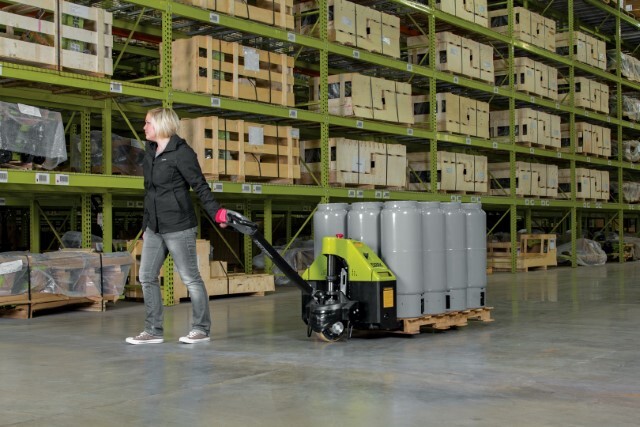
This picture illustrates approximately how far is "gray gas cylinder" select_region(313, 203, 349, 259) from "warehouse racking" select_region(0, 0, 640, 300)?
278cm

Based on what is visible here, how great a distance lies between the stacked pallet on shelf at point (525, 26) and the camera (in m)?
16.2

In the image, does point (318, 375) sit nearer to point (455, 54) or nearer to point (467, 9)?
point (455, 54)

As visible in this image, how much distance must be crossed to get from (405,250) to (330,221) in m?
0.75

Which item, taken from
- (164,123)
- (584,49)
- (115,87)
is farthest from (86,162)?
(584,49)

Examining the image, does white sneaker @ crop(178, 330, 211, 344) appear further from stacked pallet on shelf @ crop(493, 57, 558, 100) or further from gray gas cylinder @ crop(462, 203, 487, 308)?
stacked pallet on shelf @ crop(493, 57, 558, 100)

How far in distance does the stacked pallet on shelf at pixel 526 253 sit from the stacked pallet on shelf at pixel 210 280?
22.0 feet

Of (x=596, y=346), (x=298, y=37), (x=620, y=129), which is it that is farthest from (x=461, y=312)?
(x=620, y=129)

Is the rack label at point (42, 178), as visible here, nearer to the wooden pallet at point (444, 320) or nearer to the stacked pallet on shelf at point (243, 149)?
the stacked pallet on shelf at point (243, 149)

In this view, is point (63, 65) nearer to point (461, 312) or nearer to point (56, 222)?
point (461, 312)

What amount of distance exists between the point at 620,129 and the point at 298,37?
39.8 ft

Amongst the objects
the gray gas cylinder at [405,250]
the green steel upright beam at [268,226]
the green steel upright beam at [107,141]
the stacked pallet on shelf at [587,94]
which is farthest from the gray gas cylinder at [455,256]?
the stacked pallet on shelf at [587,94]

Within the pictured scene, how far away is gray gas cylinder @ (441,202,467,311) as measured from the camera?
23.3 ft

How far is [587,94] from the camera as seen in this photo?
18656 mm

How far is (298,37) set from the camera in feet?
36.8
